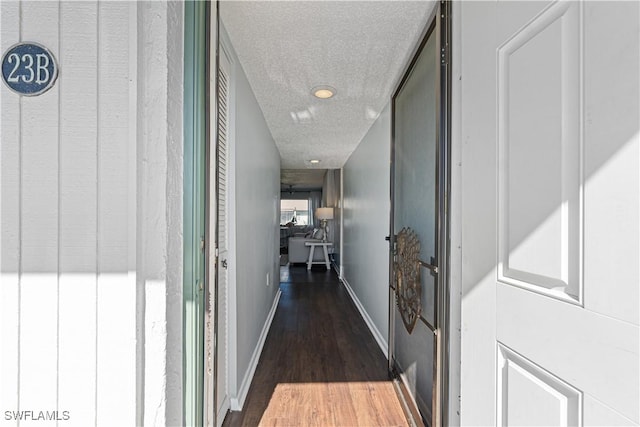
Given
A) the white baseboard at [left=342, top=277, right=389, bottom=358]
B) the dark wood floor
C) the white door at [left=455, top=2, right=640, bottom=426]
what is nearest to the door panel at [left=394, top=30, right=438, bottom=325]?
the white door at [left=455, top=2, right=640, bottom=426]

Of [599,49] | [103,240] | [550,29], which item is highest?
[550,29]

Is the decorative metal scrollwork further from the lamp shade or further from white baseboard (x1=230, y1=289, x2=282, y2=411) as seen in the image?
the lamp shade

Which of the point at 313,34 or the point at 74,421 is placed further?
the point at 313,34

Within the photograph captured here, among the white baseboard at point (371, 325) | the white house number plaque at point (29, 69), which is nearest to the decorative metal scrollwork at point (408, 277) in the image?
the white baseboard at point (371, 325)

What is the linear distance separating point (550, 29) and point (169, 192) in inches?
40.7

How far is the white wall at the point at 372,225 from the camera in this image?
2.71m

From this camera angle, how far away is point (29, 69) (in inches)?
32.3

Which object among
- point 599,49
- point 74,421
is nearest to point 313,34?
point 599,49

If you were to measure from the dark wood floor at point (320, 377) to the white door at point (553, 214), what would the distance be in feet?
3.50

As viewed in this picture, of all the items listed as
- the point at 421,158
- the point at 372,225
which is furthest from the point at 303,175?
the point at 421,158

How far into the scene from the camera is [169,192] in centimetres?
86

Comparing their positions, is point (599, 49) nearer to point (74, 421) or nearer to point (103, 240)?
point (103, 240)

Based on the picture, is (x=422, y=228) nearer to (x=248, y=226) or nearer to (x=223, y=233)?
(x=223, y=233)

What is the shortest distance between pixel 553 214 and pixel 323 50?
1.49 m
